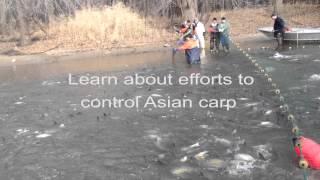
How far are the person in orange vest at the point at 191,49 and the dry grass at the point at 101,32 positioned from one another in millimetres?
7863

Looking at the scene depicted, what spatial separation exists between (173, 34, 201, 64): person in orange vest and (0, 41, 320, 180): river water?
5.24 feet

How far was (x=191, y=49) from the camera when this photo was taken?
20141mm

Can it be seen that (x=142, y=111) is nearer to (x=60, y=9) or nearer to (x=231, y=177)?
(x=231, y=177)

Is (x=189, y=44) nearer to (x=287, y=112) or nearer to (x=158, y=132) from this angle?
(x=287, y=112)

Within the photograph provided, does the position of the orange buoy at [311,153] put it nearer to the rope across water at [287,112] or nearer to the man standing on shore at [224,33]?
the rope across water at [287,112]

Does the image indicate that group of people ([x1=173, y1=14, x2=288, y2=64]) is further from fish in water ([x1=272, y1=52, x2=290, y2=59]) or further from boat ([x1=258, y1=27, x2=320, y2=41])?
fish in water ([x1=272, y1=52, x2=290, y2=59])

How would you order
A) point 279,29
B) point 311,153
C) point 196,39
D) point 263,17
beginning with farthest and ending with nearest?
point 263,17 < point 279,29 < point 196,39 < point 311,153

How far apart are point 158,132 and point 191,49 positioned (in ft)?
30.6

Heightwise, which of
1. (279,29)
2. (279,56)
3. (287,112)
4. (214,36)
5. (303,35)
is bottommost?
(287,112)

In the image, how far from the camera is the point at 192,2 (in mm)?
30031

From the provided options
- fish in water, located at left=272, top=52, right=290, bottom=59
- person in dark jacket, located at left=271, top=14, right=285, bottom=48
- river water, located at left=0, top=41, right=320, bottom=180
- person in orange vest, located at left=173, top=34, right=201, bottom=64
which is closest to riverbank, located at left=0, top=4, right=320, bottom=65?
person in dark jacket, located at left=271, top=14, right=285, bottom=48

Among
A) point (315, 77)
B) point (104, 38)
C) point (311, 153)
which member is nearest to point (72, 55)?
point (104, 38)

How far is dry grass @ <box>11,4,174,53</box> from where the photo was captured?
27891mm

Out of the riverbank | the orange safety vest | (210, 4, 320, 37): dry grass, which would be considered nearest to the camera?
the orange safety vest
